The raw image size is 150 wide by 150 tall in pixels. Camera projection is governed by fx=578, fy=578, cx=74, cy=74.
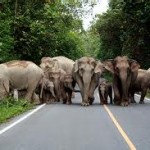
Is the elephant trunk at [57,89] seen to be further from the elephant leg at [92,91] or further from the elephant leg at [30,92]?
the elephant leg at [92,91]

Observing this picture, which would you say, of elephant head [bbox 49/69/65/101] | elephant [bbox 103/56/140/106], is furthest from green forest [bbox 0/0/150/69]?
elephant [bbox 103/56/140/106]

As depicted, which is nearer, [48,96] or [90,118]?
[90,118]

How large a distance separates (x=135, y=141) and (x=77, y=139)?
1.44m

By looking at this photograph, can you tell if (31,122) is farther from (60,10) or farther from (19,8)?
(60,10)

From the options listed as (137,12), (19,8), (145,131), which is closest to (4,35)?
(19,8)

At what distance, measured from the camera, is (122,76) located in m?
29.3

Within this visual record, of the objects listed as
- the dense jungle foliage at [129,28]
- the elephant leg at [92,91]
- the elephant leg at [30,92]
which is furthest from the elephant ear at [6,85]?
the dense jungle foliage at [129,28]

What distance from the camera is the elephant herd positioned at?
28781 mm

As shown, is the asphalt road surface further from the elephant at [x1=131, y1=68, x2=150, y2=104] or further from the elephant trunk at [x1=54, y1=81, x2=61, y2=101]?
the elephant trunk at [x1=54, y1=81, x2=61, y2=101]

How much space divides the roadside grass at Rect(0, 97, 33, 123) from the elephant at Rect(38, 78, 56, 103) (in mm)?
3467

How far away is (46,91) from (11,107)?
24.0ft

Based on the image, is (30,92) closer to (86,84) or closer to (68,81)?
(68,81)

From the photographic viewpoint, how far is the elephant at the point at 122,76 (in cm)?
2909

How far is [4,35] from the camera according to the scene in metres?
35.6
